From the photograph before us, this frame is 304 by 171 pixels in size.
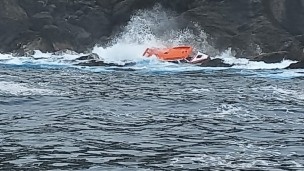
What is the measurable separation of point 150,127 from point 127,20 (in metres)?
32.3

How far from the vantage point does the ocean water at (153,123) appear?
877cm

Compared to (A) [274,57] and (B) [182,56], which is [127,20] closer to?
(B) [182,56]

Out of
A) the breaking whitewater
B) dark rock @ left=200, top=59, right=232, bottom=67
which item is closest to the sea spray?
the breaking whitewater

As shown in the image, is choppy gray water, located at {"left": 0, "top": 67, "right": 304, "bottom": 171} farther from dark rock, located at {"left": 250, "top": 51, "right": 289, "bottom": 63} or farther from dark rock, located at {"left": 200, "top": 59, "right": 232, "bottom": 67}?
dark rock, located at {"left": 250, "top": 51, "right": 289, "bottom": 63}

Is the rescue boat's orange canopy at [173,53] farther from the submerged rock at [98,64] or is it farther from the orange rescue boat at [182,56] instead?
the submerged rock at [98,64]

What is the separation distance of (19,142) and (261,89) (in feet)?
35.6

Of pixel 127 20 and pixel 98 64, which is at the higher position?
pixel 127 20

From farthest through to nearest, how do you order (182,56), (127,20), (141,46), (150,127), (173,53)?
1. (127,20)
2. (141,46)
3. (173,53)
4. (182,56)
5. (150,127)

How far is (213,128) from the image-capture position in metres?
11.4

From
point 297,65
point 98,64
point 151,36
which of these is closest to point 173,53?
point 98,64

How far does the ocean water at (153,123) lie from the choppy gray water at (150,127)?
0.05ft

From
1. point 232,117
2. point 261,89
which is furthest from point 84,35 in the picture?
point 232,117

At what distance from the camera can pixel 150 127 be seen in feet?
37.9

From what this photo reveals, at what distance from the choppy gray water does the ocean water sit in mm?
16
